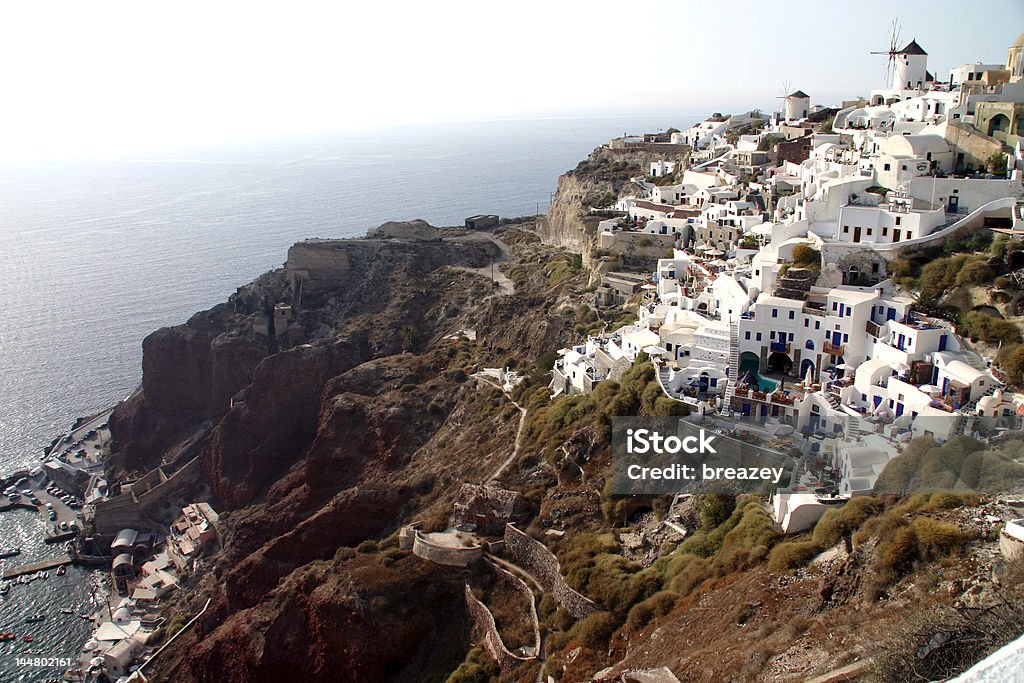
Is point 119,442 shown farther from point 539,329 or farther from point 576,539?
point 576,539

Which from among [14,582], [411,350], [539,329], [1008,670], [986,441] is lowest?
[14,582]

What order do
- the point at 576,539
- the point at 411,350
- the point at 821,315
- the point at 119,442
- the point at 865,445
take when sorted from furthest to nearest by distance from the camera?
the point at 119,442 < the point at 411,350 < the point at 821,315 < the point at 576,539 < the point at 865,445

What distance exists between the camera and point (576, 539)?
2178 cm

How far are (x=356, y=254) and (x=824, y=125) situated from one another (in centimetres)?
3277

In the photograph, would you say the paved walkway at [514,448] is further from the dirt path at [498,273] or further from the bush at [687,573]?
the dirt path at [498,273]

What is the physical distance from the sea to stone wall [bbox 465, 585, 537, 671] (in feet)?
70.8

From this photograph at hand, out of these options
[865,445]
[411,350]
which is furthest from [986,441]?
[411,350]

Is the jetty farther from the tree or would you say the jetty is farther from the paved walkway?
the tree

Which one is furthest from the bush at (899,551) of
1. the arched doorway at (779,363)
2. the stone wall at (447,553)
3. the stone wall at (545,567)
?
the stone wall at (447,553)

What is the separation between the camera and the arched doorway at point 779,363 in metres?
25.2

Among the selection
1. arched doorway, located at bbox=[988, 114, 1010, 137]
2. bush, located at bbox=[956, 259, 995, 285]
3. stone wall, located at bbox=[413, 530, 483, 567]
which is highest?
arched doorway, located at bbox=[988, 114, 1010, 137]

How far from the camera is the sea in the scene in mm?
45062

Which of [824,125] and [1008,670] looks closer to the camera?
[1008,670]

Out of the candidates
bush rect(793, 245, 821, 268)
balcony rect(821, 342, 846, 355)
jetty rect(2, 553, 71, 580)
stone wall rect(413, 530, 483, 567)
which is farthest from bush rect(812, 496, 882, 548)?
jetty rect(2, 553, 71, 580)
